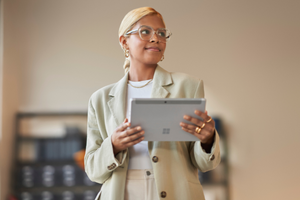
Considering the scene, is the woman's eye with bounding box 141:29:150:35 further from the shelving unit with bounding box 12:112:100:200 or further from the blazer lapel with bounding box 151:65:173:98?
the shelving unit with bounding box 12:112:100:200

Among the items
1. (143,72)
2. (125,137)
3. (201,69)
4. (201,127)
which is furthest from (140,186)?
(201,69)

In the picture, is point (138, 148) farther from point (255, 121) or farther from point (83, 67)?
point (255, 121)

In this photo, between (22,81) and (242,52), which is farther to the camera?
(242,52)

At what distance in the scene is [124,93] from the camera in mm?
1182

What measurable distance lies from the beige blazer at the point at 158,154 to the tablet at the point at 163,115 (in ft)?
0.34

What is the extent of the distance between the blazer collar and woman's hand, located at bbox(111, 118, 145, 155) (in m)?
0.11

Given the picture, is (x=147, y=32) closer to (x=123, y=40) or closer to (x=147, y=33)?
(x=147, y=33)

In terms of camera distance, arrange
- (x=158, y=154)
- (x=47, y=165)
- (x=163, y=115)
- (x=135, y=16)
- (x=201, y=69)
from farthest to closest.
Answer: (x=201, y=69), (x=47, y=165), (x=135, y=16), (x=158, y=154), (x=163, y=115)

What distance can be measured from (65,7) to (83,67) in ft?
2.58

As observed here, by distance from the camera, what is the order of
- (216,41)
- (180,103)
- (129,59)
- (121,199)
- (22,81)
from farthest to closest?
(216,41) → (22,81) → (129,59) → (121,199) → (180,103)

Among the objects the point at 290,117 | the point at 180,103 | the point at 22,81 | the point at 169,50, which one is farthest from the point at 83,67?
the point at 180,103

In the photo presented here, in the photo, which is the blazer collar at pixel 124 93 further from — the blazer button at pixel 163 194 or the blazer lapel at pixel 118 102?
the blazer button at pixel 163 194

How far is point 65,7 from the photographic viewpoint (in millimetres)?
3715

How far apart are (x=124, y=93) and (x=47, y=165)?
2552 millimetres
